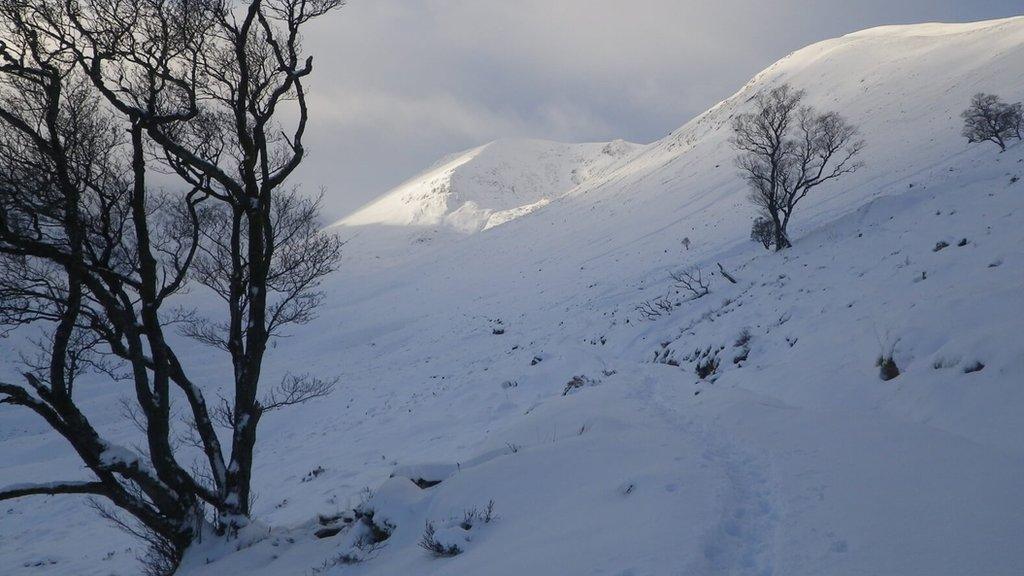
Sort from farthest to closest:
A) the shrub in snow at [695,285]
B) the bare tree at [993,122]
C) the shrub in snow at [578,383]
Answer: the bare tree at [993,122] → the shrub in snow at [695,285] → the shrub in snow at [578,383]

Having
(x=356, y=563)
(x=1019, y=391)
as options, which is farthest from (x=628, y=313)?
(x=356, y=563)

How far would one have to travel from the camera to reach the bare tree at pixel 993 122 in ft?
80.5

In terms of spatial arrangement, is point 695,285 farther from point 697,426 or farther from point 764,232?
point 697,426

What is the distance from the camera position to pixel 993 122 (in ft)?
83.7

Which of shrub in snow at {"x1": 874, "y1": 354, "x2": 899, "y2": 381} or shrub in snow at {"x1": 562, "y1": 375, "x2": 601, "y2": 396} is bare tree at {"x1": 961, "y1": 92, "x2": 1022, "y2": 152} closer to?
shrub in snow at {"x1": 874, "y1": 354, "x2": 899, "y2": 381}

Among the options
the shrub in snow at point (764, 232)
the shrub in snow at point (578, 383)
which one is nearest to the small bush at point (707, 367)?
the shrub in snow at point (578, 383)

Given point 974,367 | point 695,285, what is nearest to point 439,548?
point 974,367

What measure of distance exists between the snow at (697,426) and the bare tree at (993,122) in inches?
35.2

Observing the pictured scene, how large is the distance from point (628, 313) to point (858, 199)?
1617cm

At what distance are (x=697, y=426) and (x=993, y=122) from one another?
3106 cm

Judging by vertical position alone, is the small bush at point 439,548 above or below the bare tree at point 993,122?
below

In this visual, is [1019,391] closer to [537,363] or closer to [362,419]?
[537,363]

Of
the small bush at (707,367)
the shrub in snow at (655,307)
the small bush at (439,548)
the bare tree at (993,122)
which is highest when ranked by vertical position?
the bare tree at (993,122)

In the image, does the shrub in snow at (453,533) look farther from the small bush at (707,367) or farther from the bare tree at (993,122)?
the bare tree at (993,122)
